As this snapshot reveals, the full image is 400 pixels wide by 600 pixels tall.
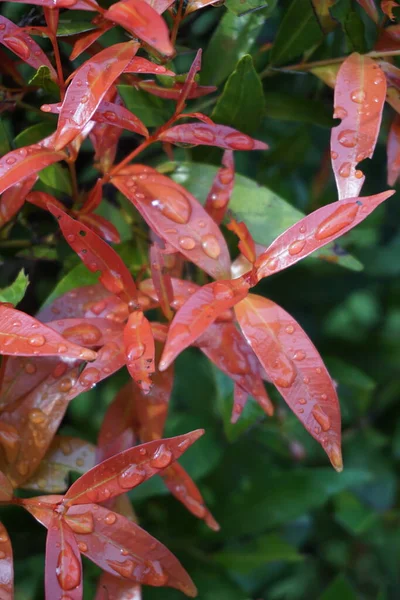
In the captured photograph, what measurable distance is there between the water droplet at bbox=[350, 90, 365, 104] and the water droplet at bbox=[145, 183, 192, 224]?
171mm

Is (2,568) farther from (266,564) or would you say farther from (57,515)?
(266,564)

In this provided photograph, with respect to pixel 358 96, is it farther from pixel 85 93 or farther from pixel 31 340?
pixel 31 340

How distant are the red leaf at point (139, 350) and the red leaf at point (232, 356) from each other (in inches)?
2.2

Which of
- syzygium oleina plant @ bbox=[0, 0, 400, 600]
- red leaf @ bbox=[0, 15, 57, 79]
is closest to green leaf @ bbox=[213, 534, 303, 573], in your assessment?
syzygium oleina plant @ bbox=[0, 0, 400, 600]

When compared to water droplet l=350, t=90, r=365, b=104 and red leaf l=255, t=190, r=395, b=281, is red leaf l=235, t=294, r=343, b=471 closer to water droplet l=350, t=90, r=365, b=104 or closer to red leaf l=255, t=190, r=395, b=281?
red leaf l=255, t=190, r=395, b=281

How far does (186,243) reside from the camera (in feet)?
1.72

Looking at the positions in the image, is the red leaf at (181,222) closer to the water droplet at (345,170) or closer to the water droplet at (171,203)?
the water droplet at (171,203)

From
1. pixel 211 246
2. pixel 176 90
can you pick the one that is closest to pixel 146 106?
pixel 176 90

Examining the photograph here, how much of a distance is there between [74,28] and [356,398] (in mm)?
978

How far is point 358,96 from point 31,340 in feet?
1.13

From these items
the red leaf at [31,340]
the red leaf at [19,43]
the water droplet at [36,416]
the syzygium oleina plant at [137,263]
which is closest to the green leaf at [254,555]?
the syzygium oleina plant at [137,263]

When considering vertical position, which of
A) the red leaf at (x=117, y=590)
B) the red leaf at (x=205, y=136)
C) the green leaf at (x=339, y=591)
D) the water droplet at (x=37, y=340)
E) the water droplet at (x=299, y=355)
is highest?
the red leaf at (x=205, y=136)

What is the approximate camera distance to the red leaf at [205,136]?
0.54 m

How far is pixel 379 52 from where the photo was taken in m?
0.61
